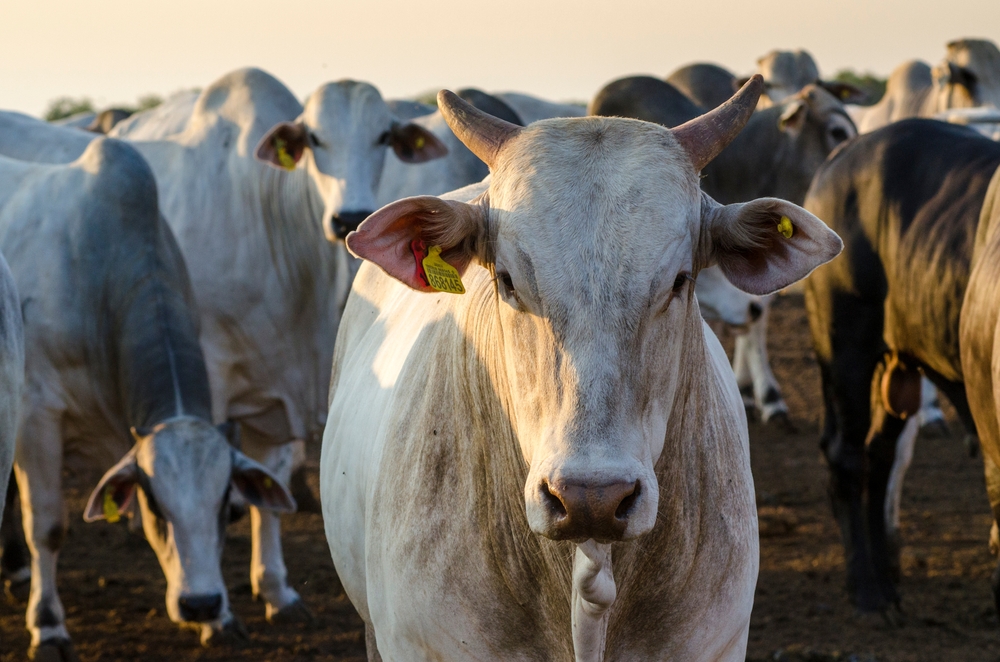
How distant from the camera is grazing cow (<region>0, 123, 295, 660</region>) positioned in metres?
4.43

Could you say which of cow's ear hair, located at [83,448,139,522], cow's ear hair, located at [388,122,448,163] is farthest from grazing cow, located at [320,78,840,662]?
cow's ear hair, located at [388,122,448,163]

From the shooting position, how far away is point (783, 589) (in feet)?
17.2

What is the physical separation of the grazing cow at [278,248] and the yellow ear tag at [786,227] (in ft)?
12.4

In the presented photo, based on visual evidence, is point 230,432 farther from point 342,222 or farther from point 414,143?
point 414,143

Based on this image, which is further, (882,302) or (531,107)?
(531,107)

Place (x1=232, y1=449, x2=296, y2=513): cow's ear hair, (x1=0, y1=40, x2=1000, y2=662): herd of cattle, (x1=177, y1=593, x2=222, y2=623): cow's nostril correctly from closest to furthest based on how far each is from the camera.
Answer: (x1=0, y1=40, x2=1000, y2=662): herd of cattle
(x1=177, y1=593, x2=222, y2=623): cow's nostril
(x1=232, y1=449, x2=296, y2=513): cow's ear hair

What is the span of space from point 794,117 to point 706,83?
2952mm

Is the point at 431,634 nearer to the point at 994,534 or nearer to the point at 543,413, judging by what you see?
the point at 543,413

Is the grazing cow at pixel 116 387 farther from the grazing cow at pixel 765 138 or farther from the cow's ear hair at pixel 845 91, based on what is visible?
the cow's ear hair at pixel 845 91

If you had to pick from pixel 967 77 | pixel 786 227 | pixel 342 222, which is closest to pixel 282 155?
pixel 342 222

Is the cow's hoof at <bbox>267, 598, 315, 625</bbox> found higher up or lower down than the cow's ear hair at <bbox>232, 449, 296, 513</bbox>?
lower down

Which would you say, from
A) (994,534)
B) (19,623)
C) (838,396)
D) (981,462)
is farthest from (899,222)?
(19,623)

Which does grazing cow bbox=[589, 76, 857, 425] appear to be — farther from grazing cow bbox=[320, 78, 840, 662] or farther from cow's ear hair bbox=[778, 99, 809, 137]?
grazing cow bbox=[320, 78, 840, 662]

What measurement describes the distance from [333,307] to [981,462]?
3.83 metres
